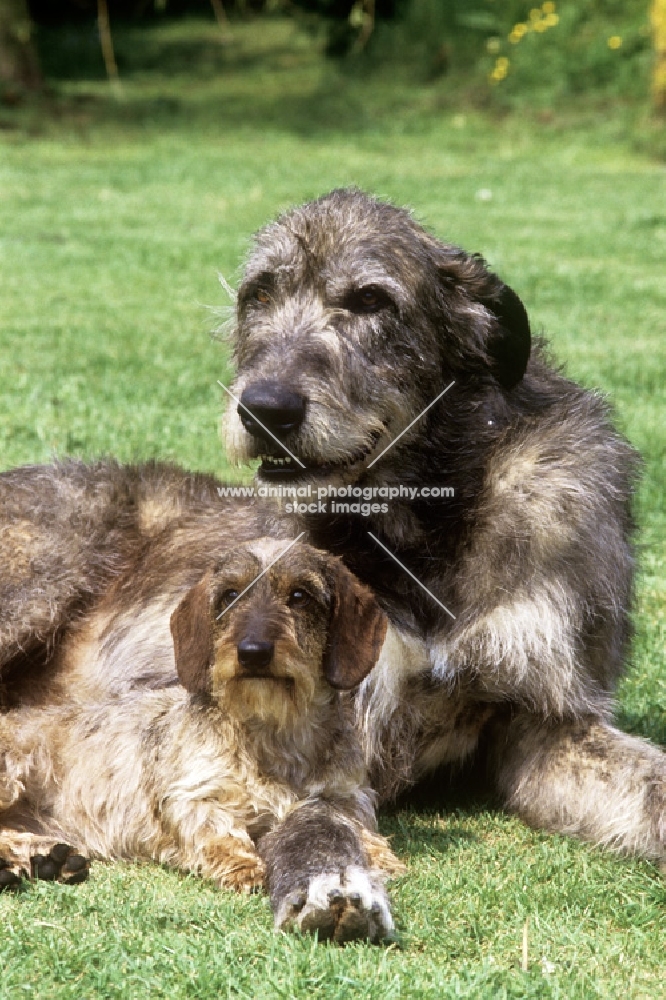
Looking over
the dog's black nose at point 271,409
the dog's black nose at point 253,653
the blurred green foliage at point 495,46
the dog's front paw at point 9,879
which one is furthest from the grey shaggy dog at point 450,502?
the blurred green foliage at point 495,46

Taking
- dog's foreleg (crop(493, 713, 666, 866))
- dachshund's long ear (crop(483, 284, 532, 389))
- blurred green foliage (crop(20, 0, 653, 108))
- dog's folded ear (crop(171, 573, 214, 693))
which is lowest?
dog's foreleg (crop(493, 713, 666, 866))

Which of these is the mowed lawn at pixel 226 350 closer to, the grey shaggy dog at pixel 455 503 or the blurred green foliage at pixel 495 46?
the grey shaggy dog at pixel 455 503

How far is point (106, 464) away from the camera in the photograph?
20.9 ft

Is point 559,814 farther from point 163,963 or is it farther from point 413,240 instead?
point 413,240

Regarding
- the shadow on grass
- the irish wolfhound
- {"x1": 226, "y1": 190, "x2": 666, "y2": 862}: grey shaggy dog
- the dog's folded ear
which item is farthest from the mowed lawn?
the dog's folded ear

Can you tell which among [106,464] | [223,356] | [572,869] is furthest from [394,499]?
[223,356]

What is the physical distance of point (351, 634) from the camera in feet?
14.7

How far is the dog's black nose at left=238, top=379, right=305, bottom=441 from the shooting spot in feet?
15.3

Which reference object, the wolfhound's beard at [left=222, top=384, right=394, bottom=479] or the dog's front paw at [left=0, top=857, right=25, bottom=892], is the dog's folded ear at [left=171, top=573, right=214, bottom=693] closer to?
the wolfhound's beard at [left=222, top=384, right=394, bottom=479]

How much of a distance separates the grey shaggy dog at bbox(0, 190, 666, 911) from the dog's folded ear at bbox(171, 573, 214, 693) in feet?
1.62

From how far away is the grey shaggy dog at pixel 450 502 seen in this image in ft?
15.9

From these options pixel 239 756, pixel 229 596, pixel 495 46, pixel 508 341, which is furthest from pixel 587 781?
pixel 495 46

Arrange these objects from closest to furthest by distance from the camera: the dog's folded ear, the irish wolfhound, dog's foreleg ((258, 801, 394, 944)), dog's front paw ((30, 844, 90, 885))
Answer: dog's foreleg ((258, 801, 394, 944))
the irish wolfhound
dog's front paw ((30, 844, 90, 885))
the dog's folded ear

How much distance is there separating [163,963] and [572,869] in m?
1.39
